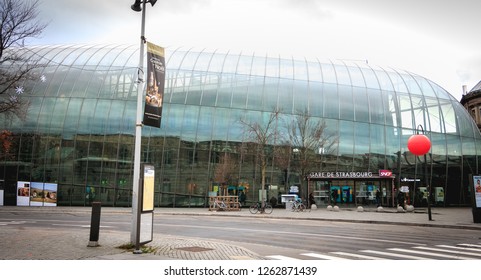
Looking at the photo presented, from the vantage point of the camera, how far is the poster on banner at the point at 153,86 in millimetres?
11859

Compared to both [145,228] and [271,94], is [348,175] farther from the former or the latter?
[145,228]

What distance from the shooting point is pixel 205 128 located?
4166 cm

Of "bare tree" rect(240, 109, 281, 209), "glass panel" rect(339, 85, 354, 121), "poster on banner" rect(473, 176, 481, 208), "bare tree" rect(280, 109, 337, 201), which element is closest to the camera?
"poster on banner" rect(473, 176, 481, 208)

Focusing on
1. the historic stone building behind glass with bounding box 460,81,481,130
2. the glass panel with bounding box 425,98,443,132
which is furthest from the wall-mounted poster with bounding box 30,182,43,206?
the historic stone building behind glass with bounding box 460,81,481,130

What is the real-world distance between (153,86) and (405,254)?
901 cm

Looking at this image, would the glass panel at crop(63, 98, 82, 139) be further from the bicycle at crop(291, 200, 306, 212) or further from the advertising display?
the bicycle at crop(291, 200, 306, 212)

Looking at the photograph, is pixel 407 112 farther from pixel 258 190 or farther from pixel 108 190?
pixel 108 190

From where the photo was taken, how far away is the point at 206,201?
40594 mm

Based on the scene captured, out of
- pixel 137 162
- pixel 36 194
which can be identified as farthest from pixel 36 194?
pixel 137 162

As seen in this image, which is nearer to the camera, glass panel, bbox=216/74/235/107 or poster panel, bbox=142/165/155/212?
poster panel, bbox=142/165/155/212

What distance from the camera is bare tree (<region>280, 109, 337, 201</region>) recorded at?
3990 centimetres

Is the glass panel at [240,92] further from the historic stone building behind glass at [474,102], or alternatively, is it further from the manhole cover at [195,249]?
the historic stone building behind glass at [474,102]

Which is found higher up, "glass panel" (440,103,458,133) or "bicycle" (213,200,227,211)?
"glass panel" (440,103,458,133)

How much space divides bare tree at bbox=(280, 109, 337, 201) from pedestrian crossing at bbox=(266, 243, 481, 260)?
26.3 metres
